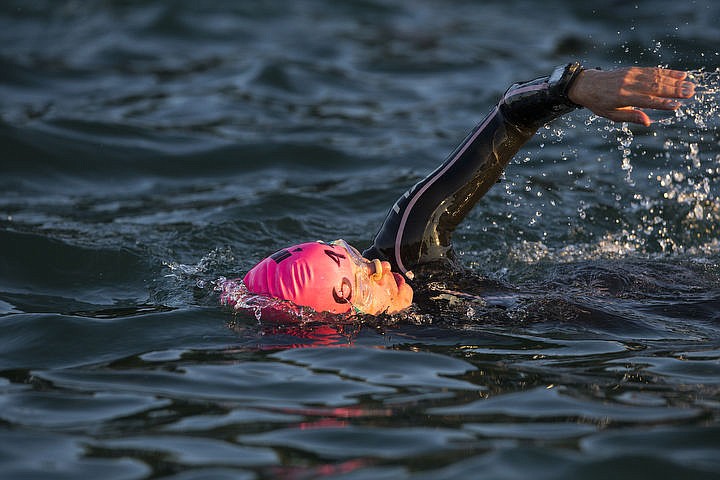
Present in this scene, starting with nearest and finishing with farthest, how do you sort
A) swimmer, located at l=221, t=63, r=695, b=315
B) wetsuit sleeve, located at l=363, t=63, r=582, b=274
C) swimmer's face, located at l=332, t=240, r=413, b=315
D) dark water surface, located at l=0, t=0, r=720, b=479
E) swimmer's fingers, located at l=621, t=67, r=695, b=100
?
dark water surface, located at l=0, t=0, r=720, b=479 → swimmer's fingers, located at l=621, t=67, r=695, b=100 → swimmer, located at l=221, t=63, r=695, b=315 → swimmer's face, located at l=332, t=240, r=413, b=315 → wetsuit sleeve, located at l=363, t=63, r=582, b=274

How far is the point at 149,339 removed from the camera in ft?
18.2

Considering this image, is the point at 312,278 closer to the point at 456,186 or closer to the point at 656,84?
the point at 456,186

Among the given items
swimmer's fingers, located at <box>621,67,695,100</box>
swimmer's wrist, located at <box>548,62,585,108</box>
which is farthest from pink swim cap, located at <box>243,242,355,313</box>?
swimmer's fingers, located at <box>621,67,695,100</box>

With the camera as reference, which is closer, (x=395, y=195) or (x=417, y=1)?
(x=395, y=195)

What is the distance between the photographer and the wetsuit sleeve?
5.47 meters

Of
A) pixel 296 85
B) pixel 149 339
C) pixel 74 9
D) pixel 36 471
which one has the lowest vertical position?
pixel 36 471

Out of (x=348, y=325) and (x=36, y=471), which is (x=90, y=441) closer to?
(x=36, y=471)

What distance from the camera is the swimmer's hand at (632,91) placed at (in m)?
4.80

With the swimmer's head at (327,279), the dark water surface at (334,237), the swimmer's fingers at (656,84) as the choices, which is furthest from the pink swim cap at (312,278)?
the swimmer's fingers at (656,84)

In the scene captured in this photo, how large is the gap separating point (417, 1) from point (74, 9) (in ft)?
19.1

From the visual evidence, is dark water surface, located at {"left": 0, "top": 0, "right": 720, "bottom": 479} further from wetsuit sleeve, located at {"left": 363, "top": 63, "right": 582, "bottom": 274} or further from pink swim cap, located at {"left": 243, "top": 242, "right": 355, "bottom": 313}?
wetsuit sleeve, located at {"left": 363, "top": 63, "right": 582, "bottom": 274}

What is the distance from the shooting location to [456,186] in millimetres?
5602

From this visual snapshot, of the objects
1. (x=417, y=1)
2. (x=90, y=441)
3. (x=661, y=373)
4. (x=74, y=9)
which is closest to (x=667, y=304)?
(x=661, y=373)

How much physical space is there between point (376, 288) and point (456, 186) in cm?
75
